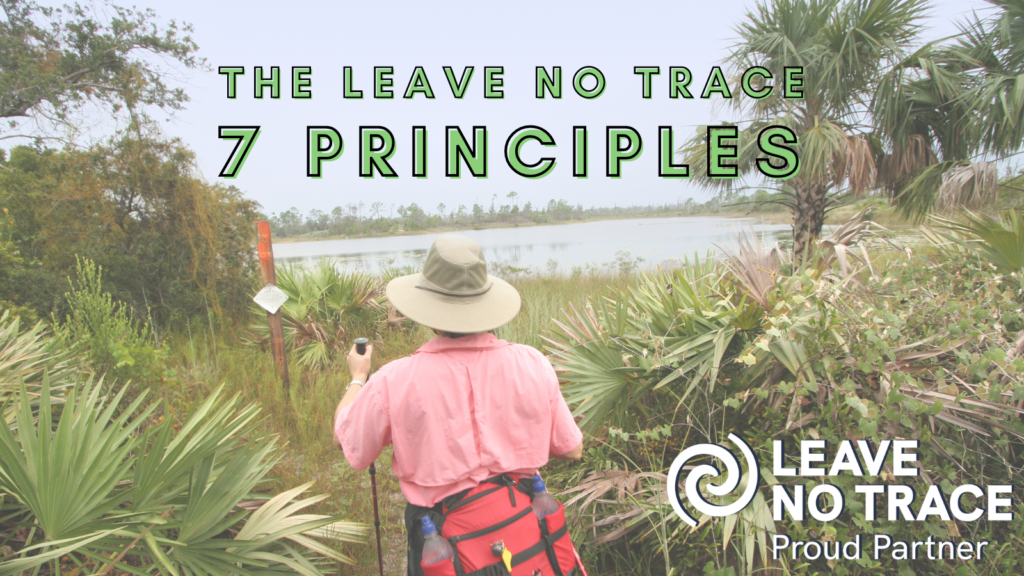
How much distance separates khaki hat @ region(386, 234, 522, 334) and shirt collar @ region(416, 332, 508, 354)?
6cm

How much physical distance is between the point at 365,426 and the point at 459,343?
387 millimetres

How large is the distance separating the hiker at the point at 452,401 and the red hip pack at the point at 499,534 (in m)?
0.02

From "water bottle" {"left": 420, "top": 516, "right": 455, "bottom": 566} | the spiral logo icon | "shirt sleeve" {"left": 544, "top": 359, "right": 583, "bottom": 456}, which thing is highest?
"shirt sleeve" {"left": 544, "top": 359, "right": 583, "bottom": 456}

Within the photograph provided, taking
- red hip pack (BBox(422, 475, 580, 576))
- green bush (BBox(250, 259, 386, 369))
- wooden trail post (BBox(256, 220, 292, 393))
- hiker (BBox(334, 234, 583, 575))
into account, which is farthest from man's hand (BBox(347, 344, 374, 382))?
green bush (BBox(250, 259, 386, 369))

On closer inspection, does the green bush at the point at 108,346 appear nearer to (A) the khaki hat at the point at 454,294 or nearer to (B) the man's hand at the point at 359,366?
(B) the man's hand at the point at 359,366

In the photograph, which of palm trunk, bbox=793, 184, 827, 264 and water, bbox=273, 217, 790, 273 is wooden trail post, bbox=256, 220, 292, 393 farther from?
palm trunk, bbox=793, 184, 827, 264

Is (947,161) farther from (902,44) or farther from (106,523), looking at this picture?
(106,523)

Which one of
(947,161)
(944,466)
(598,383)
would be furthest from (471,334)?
(947,161)

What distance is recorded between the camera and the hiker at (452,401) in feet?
4.79

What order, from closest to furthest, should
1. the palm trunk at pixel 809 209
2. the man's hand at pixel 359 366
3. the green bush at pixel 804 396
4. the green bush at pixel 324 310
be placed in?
the man's hand at pixel 359 366
the green bush at pixel 804 396
the green bush at pixel 324 310
the palm trunk at pixel 809 209

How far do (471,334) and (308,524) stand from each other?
1.41m

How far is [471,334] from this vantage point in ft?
5.09

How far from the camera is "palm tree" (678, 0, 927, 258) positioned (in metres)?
8.20

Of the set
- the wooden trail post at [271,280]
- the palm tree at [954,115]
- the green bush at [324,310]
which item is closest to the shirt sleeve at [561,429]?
the wooden trail post at [271,280]
